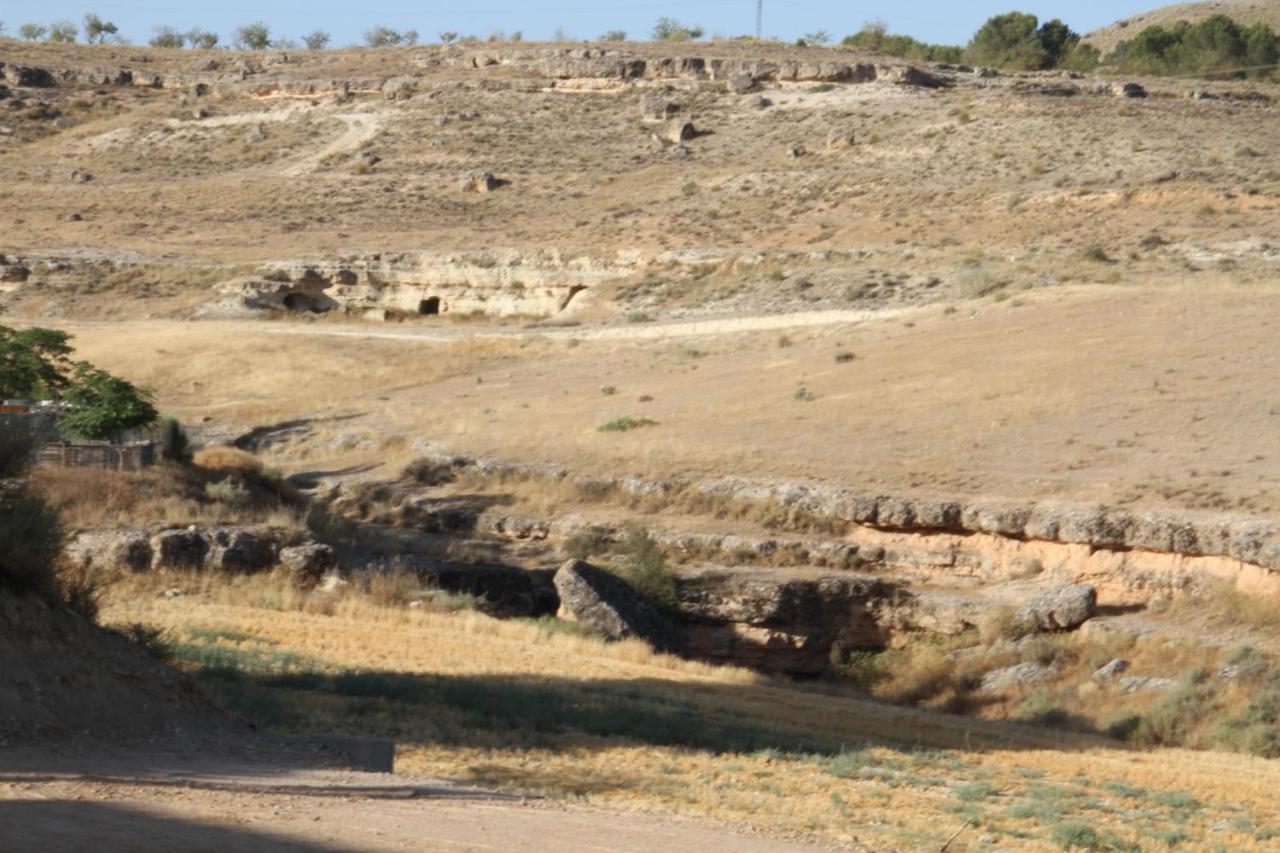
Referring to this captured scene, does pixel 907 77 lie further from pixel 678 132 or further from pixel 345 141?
pixel 345 141

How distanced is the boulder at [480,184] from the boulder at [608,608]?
40.2 metres

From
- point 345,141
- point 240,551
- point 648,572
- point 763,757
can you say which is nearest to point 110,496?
point 240,551

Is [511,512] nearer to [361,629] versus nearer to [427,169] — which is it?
[361,629]

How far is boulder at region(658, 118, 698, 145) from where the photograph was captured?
213 feet

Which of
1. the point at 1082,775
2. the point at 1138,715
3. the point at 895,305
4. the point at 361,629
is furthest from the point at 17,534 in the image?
the point at 895,305

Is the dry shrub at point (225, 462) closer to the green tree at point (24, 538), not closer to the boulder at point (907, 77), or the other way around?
the green tree at point (24, 538)

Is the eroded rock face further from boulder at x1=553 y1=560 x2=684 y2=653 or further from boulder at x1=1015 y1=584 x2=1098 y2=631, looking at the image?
boulder at x1=1015 y1=584 x2=1098 y2=631

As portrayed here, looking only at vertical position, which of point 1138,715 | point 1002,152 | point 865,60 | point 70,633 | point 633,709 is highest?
point 865,60

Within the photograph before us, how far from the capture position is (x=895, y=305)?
138 ft

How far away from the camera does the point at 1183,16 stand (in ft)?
381

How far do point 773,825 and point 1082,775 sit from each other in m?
4.92

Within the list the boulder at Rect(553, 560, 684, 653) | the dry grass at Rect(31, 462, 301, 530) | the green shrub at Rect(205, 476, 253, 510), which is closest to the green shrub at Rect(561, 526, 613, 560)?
the boulder at Rect(553, 560, 684, 653)

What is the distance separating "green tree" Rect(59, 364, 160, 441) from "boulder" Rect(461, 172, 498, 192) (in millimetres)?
33651

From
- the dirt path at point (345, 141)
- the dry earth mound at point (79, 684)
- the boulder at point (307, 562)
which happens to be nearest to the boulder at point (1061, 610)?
the boulder at point (307, 562)
